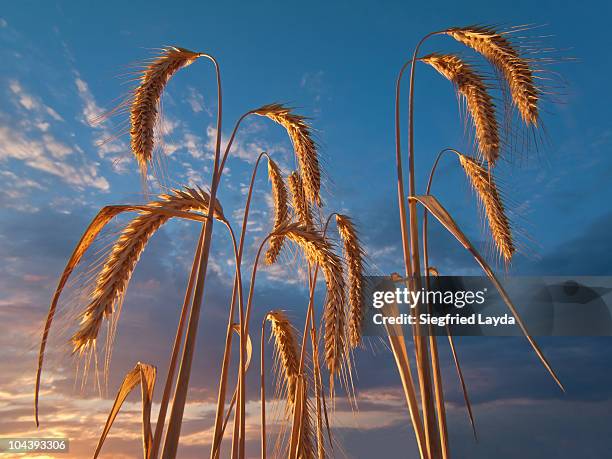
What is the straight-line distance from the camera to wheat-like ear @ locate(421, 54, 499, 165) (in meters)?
3.85

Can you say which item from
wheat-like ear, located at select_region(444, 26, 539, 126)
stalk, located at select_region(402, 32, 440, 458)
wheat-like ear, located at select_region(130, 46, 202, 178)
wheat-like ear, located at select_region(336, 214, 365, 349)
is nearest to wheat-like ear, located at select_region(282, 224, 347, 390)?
wheat-like ear, located at select_region(336, 214, 365, 349)

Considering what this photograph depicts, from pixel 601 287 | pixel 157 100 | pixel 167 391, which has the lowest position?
pixel 167 391

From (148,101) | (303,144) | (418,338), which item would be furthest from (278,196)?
(418,338)

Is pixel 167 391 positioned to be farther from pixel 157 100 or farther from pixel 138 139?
pixel 157 100

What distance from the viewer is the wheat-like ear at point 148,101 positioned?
11.2ft

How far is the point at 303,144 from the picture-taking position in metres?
4.17

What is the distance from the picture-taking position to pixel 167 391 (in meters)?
2.78

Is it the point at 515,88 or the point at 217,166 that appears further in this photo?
the point at 515,88

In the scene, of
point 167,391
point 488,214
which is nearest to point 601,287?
point 488,214

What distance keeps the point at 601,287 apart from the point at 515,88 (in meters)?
2.93

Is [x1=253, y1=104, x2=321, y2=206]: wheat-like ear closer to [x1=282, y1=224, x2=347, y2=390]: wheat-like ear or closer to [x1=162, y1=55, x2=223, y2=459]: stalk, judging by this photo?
[x1=282, y1=224, x2=347, y2=390]: wheat-like ear

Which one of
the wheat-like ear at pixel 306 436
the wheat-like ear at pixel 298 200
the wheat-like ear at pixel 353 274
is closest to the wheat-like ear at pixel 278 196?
the wheat-like ear at pixel 298 200

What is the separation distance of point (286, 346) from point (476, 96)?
263 cm

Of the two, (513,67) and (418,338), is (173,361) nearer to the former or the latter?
(418,338)
